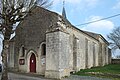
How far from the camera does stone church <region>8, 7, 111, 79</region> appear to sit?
25.2 m

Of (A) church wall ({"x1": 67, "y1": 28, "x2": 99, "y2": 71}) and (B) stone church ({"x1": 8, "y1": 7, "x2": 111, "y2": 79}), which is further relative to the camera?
(A) church wall ({"x1": 67, "y1": 28, "x2": 99, "y2": 71})

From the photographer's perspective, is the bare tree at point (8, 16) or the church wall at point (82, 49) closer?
the bare tree at point (8, 16)

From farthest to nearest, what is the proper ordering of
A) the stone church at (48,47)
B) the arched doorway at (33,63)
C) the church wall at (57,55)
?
the arched doorway at (33,63), the stone church at (48,47), the church wall at (57,55)

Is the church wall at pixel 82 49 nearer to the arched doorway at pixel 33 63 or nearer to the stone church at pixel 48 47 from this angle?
the stone church at pixel 48 47

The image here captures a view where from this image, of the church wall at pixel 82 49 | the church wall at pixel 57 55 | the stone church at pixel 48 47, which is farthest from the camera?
the church wall at pixel 82 49

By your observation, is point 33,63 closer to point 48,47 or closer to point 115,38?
point 48,47

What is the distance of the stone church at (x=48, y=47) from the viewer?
2517 centimetres

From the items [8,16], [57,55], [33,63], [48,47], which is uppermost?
[8,16]

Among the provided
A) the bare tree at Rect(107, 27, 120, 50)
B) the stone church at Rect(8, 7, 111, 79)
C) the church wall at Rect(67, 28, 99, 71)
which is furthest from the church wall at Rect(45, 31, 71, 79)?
the bare tree at Rect(107, 27, 120, 50)

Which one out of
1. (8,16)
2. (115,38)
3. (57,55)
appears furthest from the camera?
(115,38)

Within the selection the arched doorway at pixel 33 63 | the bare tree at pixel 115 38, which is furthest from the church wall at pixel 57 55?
the bare tree at pixel 115 38

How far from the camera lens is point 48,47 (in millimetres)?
25828

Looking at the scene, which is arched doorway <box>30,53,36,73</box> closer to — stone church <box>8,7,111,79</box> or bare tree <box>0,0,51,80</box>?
stone church <box>8,7,111,79</box>

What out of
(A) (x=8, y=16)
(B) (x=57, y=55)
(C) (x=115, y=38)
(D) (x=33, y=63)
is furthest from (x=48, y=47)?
(C) (x=115, y=38)
